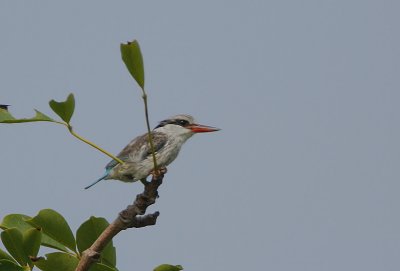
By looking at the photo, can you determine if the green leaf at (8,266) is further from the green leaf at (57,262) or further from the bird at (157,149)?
the bird at (157,149)

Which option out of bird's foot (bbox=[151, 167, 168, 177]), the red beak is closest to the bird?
the red beak

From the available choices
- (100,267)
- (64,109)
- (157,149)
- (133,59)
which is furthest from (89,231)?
(157,149)

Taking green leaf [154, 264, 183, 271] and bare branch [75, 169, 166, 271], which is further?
green leaf [154, 264, 183, 271]

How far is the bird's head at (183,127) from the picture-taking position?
225 inches

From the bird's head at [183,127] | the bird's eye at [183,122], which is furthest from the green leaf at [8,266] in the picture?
the bird's eye at [183,122]

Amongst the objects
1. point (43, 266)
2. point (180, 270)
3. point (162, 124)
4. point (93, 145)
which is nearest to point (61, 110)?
point (93, 145)

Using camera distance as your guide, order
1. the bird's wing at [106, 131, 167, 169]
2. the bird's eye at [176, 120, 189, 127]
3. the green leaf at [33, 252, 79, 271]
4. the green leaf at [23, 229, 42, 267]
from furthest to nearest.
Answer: the bird's eye at [176, 120, 189, 127], the bird's wing at [106, 131, 167, 169], the green leaf at [33, 252, 79, 271], the green leaf at [23, 229, 42, 267]

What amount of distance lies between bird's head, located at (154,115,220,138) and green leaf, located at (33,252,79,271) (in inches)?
109

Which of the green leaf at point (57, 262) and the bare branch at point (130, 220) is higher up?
the bare branch at point (130, 220)

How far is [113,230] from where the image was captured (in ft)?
8.92

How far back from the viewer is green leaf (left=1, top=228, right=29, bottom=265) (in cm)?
270

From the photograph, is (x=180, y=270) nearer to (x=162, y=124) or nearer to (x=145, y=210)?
(x=145, y=210)

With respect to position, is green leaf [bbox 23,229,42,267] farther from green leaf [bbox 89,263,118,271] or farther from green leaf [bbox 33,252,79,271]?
green leaf [bbox 89,263,118,271]

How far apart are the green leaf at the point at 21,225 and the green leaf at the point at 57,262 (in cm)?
10
